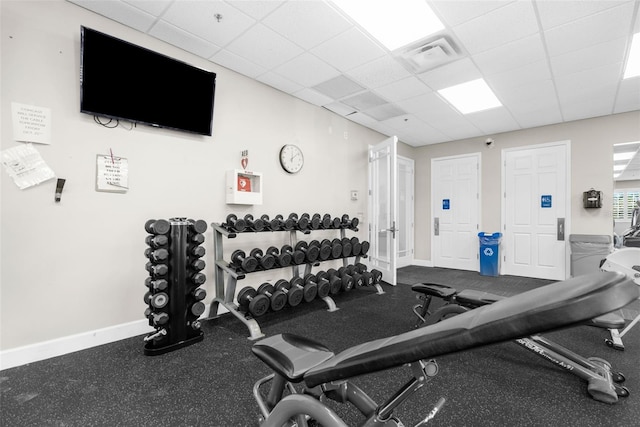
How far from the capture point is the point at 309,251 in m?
3.43

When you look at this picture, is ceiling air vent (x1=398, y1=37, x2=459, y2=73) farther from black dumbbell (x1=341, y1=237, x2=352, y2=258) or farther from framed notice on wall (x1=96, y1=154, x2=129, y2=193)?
framed notice on wall (x1=96, y1=154, x2=129, y2=193)

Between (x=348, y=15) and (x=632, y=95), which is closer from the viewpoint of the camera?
(x=348, y=15)

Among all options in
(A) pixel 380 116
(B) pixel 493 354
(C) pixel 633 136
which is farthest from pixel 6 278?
(C) pixel 633 136

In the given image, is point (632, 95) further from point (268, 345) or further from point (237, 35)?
point (268, 345)

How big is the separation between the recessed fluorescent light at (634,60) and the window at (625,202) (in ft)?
31.3

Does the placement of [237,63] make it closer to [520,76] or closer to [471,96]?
[471,96]

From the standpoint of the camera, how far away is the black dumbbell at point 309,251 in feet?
11.3

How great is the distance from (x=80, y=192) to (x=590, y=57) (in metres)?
5.13

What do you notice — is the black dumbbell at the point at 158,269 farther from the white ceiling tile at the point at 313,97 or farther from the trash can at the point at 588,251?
the trash can at the point at 588,251

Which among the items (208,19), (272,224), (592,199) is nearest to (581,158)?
(592,199)

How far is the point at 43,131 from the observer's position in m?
2.23

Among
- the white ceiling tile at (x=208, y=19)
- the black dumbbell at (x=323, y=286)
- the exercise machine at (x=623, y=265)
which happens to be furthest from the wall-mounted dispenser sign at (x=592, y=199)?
the white ceiling tile at (x=208, y=19)

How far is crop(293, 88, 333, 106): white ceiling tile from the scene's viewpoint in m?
3.91

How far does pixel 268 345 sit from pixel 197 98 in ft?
9.00
